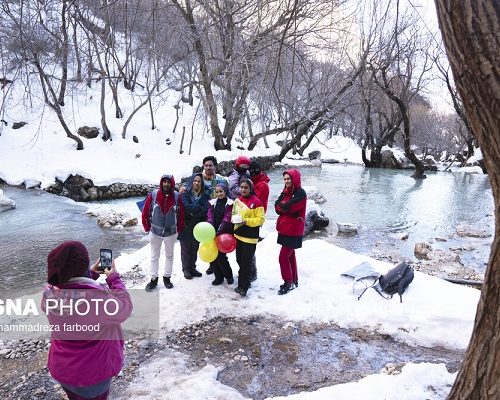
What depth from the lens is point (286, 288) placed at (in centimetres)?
511

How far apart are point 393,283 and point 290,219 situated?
151 cm

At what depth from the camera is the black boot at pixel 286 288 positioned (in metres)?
5.08

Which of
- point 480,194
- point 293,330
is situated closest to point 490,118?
point 293,330

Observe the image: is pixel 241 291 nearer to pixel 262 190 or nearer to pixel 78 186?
pixel 262 190

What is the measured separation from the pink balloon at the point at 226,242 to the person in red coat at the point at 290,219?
2.05 ft

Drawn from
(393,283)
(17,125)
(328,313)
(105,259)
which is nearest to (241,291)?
(328,313)

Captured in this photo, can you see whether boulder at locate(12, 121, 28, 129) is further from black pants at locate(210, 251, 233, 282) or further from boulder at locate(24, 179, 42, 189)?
black pants at locate(210, 251, 233, 282)

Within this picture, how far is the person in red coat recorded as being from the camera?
16.1ft

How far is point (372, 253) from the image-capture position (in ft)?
29.8

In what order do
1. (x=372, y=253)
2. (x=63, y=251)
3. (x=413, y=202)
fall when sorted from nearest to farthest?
(x=63, y=251) < (x=372, y=253) < (x=413, y=202)

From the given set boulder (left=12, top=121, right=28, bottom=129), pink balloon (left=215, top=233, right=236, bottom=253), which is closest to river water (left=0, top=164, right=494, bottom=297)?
pink balloon (left=215, top=233, right=236, bottom=253)

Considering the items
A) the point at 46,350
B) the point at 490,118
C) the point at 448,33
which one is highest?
the point at 448,33

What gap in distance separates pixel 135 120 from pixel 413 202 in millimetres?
15501

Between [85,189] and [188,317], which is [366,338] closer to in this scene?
[188,317]
